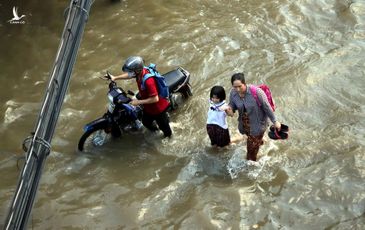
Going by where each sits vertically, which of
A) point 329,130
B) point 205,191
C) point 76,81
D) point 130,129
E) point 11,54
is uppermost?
point 11,54

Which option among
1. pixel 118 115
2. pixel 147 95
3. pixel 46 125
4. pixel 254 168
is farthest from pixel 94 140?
pixel 46 125

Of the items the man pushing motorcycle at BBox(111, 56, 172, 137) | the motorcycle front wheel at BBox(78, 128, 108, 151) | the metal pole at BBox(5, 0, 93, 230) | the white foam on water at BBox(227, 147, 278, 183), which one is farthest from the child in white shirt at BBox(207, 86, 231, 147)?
the metal pole at BBox(5, 0, 93, 230)

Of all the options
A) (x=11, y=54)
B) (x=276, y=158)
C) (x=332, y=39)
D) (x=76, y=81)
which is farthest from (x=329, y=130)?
(x=11, y=54)

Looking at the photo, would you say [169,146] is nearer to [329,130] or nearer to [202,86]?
[202,86]

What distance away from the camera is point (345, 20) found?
11.0m

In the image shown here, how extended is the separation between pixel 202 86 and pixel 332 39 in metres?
3.40

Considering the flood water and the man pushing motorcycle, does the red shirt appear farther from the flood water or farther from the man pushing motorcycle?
the flood water

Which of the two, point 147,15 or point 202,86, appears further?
point 147,15

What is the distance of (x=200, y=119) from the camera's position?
28.5 feet

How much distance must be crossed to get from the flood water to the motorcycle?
218mm

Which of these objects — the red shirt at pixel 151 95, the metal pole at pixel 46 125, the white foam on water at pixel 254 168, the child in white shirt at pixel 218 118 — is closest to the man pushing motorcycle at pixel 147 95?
the red shirt at pixel 151 95

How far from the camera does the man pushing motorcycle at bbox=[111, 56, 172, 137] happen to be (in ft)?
23.5

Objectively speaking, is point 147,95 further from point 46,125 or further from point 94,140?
point 46,125

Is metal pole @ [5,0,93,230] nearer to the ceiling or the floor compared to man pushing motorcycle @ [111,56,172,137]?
nearer to the ceiling
